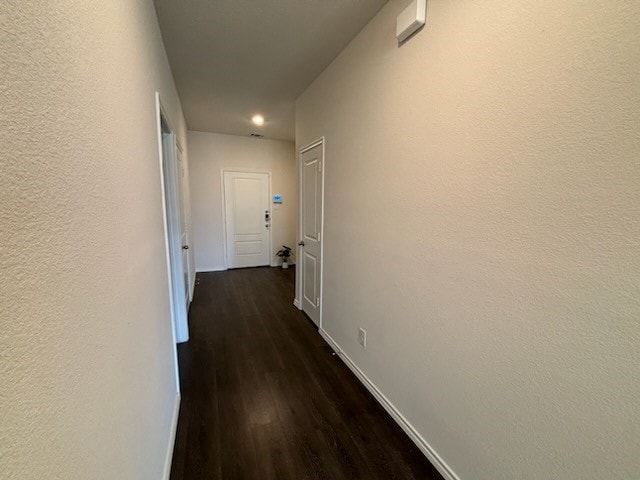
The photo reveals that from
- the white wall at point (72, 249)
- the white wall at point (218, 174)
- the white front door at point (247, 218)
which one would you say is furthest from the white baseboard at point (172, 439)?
the white front door at point (247, 218)

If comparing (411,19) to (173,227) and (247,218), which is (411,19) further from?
(247,218)

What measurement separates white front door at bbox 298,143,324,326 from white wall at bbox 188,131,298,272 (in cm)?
163

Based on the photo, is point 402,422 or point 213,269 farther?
point 213,269

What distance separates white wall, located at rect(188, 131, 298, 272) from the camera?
15.9ft

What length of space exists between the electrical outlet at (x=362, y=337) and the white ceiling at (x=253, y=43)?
2.16 metres

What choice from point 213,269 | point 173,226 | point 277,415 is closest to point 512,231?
point 277,415

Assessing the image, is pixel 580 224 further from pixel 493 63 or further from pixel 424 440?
pixel 424 440

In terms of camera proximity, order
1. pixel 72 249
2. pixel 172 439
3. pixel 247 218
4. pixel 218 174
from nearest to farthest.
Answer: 1. pixel 72 249
2. pixel 172 439
3. pixel 218 174
4. pixel 247 218

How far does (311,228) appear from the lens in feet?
9.64

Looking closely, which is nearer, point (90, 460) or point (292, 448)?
point (90, 460)

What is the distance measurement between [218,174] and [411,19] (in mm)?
4259

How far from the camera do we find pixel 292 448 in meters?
1.56

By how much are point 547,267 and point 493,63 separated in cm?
81

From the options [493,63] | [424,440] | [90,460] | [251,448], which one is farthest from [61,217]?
[424,440]
